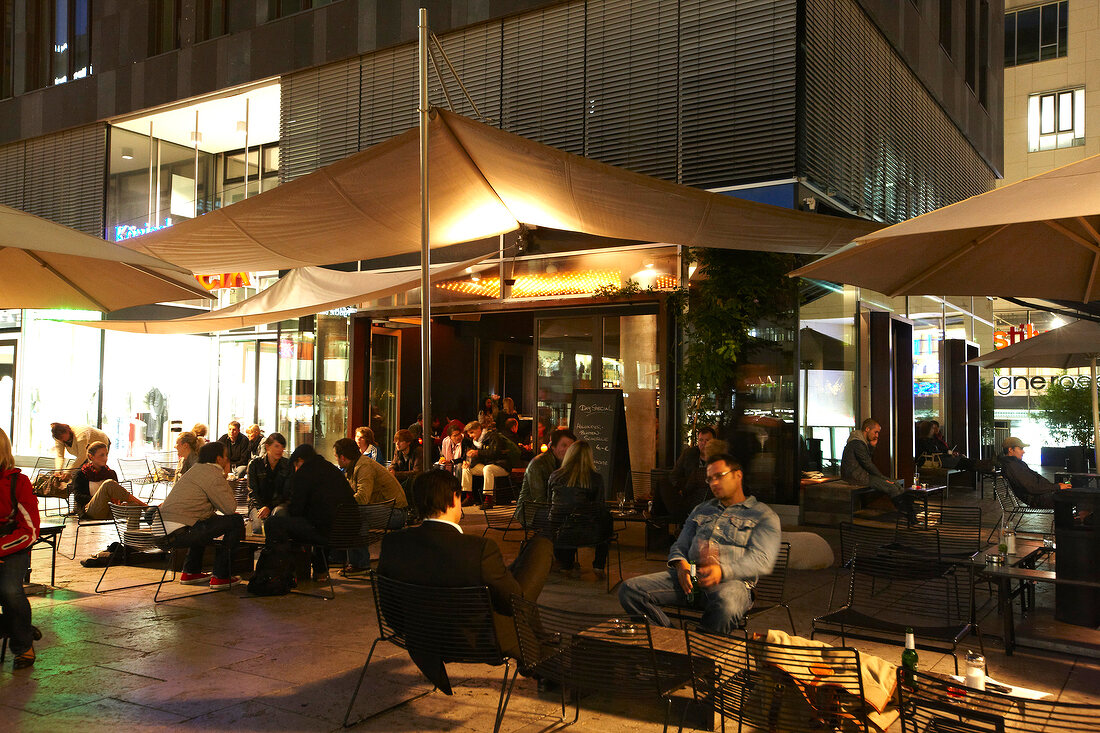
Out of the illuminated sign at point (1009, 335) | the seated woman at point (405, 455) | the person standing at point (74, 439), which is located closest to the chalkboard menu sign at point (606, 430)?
the seated woman at point (405, 455)

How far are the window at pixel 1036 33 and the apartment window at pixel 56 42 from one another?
27.1 metres

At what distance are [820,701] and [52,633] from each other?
5.04 metres

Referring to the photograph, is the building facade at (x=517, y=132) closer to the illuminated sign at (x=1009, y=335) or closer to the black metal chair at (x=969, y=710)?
the illuminated sign at (x=1009, y=335)

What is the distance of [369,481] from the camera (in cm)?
766

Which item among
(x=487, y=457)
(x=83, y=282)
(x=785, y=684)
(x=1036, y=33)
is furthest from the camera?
(x=1036, y=33)

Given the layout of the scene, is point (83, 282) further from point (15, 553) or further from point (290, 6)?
point (290, 6)

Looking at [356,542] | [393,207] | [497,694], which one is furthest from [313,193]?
[497,694]

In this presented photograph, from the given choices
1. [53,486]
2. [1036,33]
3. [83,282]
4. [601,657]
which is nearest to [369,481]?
[83,282]

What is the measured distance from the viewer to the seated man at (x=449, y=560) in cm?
396

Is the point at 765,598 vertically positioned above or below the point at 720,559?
below

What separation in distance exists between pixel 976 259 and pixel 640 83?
6.02 metres

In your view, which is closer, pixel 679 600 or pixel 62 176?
pixel 679 600

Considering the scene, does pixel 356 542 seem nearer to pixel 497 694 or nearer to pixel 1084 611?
pixel 497 694

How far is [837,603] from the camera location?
6.59 meters
